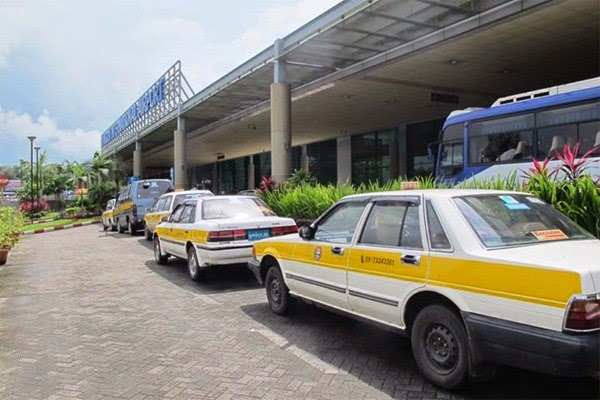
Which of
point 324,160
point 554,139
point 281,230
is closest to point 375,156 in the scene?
point 324,160

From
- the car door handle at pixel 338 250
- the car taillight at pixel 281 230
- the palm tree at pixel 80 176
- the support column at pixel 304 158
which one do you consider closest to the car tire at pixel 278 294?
the car door handle at pixel 338 250

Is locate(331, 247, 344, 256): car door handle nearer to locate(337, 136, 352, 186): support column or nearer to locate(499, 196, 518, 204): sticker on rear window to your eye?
locate(499, 196, 518, 204): sticker on rear window

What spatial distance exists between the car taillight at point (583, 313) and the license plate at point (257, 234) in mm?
5857

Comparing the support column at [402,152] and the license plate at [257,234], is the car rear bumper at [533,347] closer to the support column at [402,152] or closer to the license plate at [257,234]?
the license plate at [257,234]

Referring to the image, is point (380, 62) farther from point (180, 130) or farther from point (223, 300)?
point (180, 130)

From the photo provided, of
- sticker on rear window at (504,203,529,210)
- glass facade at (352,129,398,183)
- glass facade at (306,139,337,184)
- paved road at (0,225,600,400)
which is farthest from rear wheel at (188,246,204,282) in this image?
glass facade at (306,139,337,184)

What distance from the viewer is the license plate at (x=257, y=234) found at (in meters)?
8.48

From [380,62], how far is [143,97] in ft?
90.9

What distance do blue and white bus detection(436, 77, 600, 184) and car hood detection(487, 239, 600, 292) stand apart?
5958 mm

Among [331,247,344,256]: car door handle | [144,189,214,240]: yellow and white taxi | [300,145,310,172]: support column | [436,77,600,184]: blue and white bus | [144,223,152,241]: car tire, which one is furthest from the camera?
[300,145,310,172]: support column

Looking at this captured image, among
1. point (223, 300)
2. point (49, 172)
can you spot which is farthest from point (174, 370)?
point (49, 172)

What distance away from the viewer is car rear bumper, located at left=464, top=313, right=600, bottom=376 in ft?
10.4

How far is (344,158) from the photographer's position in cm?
3625

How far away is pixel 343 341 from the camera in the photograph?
5453 mm
